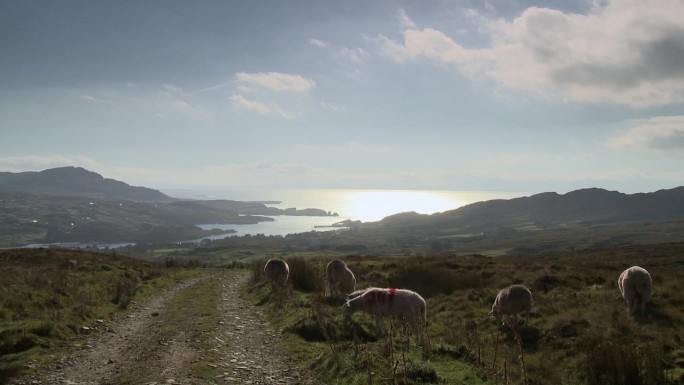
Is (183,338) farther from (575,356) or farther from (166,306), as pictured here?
(575,356)

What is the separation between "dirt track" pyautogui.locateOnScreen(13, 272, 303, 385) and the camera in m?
9.65

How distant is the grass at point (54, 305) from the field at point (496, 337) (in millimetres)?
6424

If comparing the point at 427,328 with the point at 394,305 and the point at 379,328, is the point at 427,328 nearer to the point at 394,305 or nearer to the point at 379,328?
the point at 379,328

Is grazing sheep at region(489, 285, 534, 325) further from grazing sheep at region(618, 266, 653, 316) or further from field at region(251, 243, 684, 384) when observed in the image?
grazing sheep at region(618, 266, 653, 316)

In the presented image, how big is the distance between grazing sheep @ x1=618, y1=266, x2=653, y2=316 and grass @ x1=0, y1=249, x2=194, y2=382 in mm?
18269

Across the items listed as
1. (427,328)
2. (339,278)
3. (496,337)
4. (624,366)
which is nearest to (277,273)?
(339,278)

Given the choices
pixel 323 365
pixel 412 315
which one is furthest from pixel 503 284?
pixel 323 365

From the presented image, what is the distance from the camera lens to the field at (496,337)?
30.0 ft

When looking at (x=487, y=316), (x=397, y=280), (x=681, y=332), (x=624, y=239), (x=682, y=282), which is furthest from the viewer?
(x=624, y=239)

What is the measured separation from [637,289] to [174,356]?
15409mm

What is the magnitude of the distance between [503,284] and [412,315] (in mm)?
12620

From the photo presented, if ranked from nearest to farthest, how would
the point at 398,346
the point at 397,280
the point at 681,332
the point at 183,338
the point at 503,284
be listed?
the point at 398,346 → the point at 681,332 → the point at 183,338 → the point at 503,284 → the point at 397,280

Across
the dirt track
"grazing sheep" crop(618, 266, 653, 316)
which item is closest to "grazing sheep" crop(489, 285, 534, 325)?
"grazing sheep" crop(618, 266, 653, 316)

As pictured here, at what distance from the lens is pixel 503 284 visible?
23.2 metres
